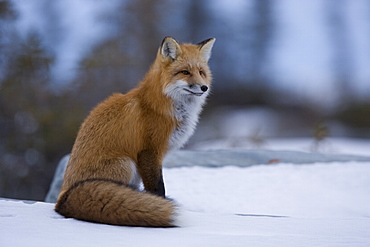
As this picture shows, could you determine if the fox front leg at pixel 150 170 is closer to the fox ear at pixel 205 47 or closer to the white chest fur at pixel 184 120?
the white chest fur at pixel 184 120

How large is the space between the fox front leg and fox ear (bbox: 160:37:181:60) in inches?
28.7

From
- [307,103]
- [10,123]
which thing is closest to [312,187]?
[10,123]

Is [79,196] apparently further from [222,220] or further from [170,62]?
[170,62]

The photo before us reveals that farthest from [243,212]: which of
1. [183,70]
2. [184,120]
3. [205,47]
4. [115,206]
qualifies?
[115,206]

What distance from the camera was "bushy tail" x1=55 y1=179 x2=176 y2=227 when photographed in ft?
6.73

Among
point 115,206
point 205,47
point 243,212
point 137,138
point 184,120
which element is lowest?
point 115,206

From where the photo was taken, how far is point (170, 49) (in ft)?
9.75

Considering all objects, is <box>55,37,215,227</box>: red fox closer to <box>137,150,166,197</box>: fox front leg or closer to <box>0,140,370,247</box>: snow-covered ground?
<box>137,150,166,197</box>: fox front leg

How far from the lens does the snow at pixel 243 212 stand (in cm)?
177

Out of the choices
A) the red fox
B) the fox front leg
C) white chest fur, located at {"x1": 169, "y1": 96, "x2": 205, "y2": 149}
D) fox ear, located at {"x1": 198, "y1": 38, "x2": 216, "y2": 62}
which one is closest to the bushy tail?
the red fox

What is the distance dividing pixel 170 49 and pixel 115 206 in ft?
4.30

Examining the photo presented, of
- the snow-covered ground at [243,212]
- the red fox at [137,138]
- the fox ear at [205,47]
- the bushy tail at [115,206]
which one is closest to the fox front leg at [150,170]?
the red fox at [137,138]

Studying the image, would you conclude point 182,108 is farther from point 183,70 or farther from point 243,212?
point 243,212

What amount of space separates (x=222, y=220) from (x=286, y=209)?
1.22 m
